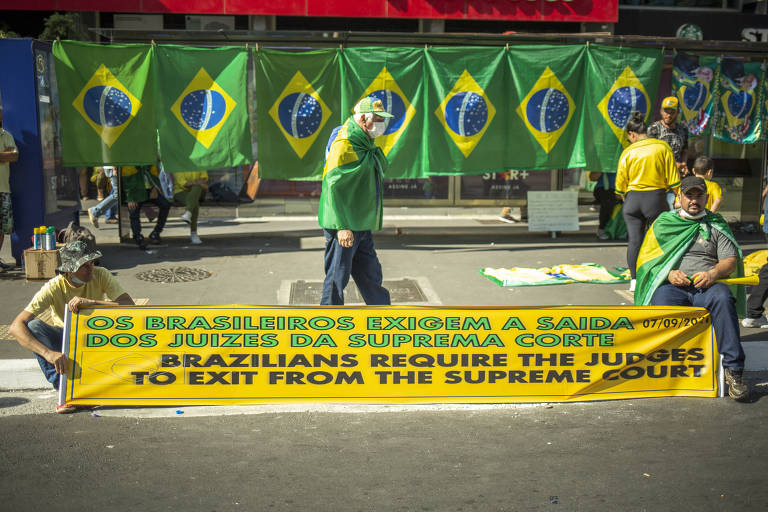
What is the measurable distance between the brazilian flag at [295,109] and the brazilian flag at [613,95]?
11.3ft

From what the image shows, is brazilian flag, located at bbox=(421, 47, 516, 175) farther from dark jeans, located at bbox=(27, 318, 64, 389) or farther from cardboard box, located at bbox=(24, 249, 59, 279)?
dark jeans, located at bbox=(27, 318, 64, 389)

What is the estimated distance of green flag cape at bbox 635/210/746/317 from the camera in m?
5.93

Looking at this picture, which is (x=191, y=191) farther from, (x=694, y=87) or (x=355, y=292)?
(x=694, y=87)

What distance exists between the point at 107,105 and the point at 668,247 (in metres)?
7.40

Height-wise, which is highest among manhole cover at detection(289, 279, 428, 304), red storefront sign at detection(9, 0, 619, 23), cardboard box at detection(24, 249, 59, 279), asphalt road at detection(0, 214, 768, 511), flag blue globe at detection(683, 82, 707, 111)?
red storefront sign at detection(9, 0, 619, 23)

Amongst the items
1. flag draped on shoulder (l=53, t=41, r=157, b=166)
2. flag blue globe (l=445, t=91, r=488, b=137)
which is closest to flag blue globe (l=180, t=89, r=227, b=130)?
flag draped on shoulder (l=53, t=41, r=157, b=166)

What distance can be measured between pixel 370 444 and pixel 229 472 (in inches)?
33.1

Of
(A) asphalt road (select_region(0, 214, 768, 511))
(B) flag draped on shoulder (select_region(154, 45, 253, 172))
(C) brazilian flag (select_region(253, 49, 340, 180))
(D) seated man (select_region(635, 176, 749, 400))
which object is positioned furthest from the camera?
(C) brazilian flag (select_region(253, 49, 340, 180))

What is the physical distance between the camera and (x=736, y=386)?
543 cm

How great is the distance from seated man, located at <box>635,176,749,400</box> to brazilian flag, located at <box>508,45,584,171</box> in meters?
5.46

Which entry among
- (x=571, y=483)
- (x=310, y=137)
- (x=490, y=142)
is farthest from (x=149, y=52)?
(x=571, y=483)

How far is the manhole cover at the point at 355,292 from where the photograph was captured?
809cm

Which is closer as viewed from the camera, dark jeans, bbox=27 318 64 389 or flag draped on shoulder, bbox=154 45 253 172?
dark jeans, bbox=27 318 64 389

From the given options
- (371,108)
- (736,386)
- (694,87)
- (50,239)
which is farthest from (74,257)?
(694,87)
